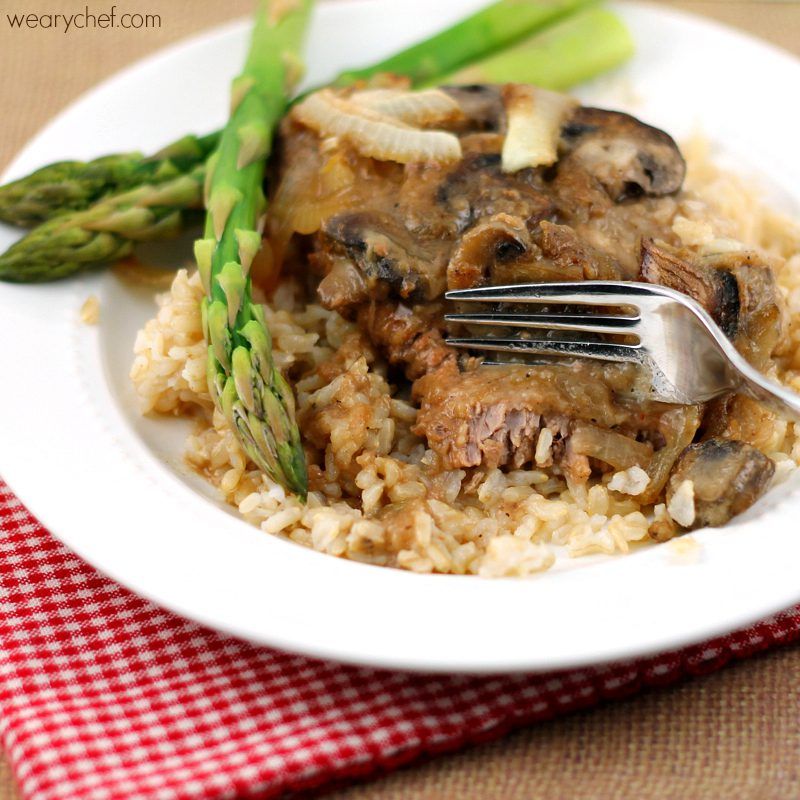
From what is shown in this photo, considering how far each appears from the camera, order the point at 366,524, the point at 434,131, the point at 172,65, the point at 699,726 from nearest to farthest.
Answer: the point at 699,726 < the point at 366,524 < the point at 434,131 < the point at 172,65

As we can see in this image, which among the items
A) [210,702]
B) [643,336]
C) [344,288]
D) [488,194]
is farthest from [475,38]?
[210,702]

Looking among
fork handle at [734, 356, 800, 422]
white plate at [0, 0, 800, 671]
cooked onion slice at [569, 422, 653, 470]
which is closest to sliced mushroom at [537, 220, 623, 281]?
cooked onion slice at [569, 422, 653, 470]

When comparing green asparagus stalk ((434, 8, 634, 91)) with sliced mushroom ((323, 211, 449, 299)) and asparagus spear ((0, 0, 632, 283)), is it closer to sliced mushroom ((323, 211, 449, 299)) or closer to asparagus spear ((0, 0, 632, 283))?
asparagus spear ((0, 0, 632, 283))

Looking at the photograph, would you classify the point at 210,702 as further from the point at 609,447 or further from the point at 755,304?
the point at 755,304

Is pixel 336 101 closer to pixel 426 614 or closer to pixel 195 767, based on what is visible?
pixel 426 614

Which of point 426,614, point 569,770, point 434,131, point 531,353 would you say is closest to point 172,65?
point 434,131

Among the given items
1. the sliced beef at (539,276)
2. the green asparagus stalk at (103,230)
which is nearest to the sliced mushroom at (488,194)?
the sliced beef at (539,276)
